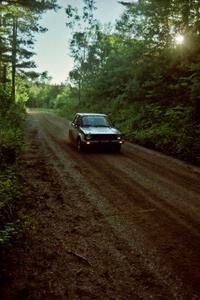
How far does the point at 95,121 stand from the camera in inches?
623

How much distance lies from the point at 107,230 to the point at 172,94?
15.9 m

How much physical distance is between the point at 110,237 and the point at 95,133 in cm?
881

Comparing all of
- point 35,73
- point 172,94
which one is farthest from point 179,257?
point 35,73

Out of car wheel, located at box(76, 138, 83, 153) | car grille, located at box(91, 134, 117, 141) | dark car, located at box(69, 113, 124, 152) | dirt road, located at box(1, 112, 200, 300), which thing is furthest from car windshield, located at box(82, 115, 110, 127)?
dirt road, located at box(1, 112, 200, 300)

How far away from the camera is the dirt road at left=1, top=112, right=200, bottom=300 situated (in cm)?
413

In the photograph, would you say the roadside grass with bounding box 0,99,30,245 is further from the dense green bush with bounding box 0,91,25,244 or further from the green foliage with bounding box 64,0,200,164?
the green foliage with bounding box 64,0,200,164

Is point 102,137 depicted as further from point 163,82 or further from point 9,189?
point 163,82

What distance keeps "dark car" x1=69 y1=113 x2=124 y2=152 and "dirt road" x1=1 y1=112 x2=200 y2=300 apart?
3513mm

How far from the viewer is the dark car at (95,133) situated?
14.1 metres

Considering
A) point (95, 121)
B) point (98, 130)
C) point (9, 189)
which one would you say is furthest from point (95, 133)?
point (9, 189)

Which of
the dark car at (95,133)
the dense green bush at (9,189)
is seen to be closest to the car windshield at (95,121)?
the dark car at (95,133)

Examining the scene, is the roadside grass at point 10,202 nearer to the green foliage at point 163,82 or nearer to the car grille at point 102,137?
the car grille at point 102,137

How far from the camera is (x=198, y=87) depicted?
15.5 meters

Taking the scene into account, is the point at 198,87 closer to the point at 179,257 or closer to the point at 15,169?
the point at 15,169
